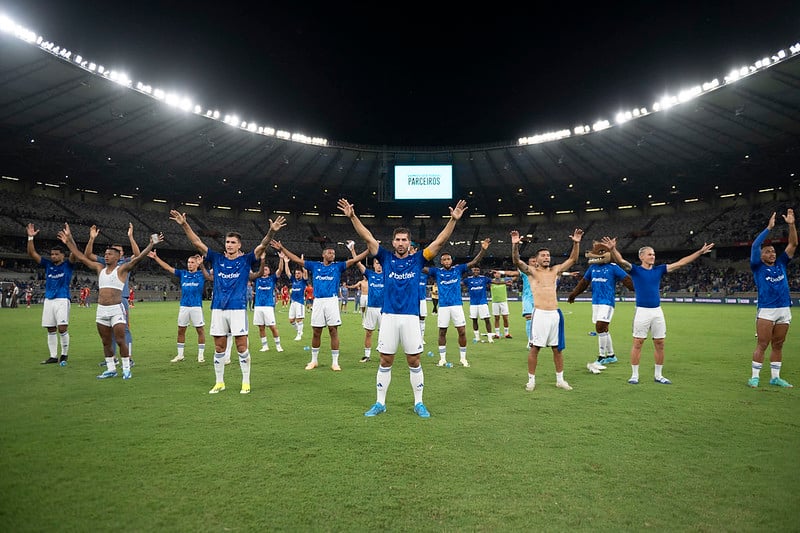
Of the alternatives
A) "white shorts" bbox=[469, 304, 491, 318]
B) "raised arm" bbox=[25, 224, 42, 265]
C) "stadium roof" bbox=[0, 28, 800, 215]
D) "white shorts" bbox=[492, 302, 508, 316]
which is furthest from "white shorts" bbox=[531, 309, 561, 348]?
"stadium roof" bbox=[0, 28, 800, 215]

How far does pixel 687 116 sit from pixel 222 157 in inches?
1829

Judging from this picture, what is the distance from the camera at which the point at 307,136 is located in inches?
1859

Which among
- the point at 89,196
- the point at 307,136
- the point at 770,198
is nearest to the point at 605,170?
the point at 770,198

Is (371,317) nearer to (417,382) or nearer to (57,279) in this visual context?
(417,382)

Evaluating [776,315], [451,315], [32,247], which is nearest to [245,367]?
[451,315]

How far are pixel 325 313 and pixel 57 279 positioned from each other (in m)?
6.42

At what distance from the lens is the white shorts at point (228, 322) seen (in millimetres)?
7543

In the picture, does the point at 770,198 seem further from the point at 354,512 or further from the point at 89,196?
the point at 89,196

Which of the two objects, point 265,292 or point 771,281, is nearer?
point 771,281

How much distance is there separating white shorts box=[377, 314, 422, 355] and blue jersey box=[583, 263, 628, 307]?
633cm

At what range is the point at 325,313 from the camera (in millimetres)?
10445

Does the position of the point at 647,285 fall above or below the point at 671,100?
below

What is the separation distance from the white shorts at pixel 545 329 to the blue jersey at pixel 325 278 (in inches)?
188

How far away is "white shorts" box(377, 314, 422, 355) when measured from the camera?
6301 mm
